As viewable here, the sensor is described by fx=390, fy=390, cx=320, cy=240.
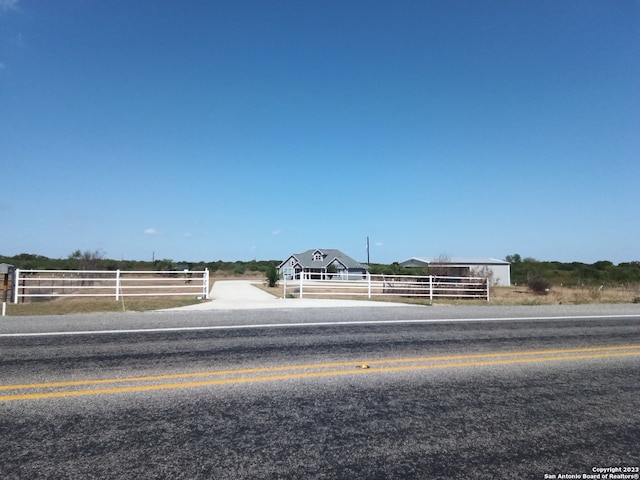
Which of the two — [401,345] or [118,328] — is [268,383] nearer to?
[401,345]

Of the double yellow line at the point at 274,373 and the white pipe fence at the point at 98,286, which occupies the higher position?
the white pipe fence at the point at 98,286

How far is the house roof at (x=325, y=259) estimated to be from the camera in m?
59.9

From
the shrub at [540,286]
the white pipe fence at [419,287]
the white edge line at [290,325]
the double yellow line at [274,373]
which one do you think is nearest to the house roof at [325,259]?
the shrub at [540,286]

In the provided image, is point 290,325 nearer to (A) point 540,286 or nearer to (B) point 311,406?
(B) point 311,406

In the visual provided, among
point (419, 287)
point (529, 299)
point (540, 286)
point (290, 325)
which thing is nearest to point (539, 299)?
point (529, 299)

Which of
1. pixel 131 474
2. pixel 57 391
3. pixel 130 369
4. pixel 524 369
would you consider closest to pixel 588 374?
pixel 524 369

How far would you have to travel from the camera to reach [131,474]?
2445mm

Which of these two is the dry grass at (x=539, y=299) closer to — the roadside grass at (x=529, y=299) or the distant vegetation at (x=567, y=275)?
the roadside grass at (x=529, y=299)

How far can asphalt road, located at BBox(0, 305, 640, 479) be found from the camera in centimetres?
265

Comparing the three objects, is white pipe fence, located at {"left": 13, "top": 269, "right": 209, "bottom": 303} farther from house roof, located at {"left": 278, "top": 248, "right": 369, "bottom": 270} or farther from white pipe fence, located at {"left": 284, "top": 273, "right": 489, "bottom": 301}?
house roof, located at {"left": 278, "top": 248, "right": 369, "bottom": 270}

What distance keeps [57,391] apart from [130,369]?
920mm

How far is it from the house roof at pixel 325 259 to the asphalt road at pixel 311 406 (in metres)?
52.6

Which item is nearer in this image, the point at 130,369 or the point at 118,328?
the point at 130,369

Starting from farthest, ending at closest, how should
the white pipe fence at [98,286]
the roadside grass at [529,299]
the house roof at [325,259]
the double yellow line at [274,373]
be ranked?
the house roof at [325,259] → the roadside grass at [529,299] → the white pipe fence at [98,286] → the double yellow line at [274,373]
